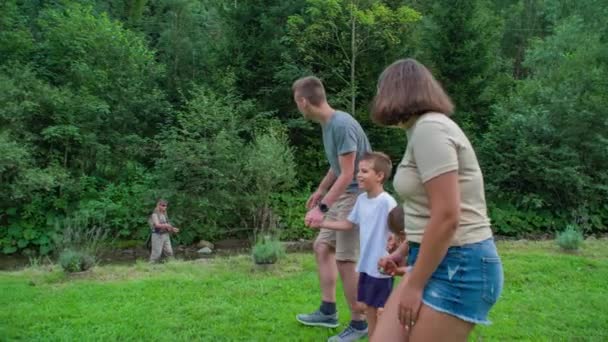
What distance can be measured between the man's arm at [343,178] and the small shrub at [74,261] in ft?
11.8

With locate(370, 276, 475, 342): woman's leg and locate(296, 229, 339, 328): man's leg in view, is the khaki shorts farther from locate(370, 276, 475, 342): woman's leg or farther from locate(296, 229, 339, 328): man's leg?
locate(370, 276, 475, 342): woman's leg

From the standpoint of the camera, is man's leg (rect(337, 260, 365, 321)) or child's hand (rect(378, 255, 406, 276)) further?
man's leg (rect(337, 260, 365, 321))

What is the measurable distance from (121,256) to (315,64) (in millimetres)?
6818

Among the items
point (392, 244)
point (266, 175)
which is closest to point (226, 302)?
point (392, 244)

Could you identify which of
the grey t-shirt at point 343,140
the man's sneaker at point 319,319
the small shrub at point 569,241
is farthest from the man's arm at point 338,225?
the small shrub at point 569,241

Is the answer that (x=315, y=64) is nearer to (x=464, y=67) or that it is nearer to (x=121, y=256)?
(x=464, y=67)

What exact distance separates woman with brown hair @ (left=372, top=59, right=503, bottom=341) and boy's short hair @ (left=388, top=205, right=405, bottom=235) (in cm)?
89

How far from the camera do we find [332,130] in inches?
147

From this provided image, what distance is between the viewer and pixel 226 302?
485 centimetres

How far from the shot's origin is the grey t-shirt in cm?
367

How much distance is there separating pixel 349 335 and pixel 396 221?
1.19m

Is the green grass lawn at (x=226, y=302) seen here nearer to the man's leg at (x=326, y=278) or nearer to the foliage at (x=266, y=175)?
the man's leg at (x=326, y=278)

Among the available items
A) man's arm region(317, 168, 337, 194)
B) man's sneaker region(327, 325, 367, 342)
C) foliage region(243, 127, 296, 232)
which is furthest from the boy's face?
foliage region(243, 127, 296, 232)

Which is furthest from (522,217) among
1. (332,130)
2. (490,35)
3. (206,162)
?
(332,130)
